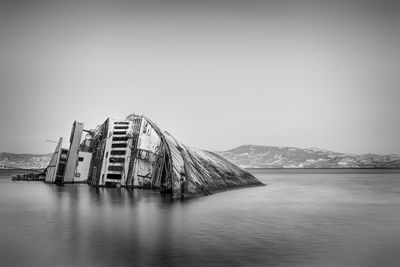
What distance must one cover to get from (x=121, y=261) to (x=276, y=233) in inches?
284

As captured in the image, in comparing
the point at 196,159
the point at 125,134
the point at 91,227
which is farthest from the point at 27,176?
the point at 91,227

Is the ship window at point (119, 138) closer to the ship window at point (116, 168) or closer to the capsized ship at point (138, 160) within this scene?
the capsized ship at point (138, 160)

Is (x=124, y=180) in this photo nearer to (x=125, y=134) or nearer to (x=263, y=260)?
(x=125, y=134)

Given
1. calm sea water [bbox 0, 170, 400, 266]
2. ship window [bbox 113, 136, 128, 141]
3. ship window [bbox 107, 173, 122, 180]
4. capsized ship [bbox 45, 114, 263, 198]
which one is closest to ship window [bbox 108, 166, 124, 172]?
capsized ship [bbox 45, 114, 263, 198]

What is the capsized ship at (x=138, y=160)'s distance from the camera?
27984 millimetres

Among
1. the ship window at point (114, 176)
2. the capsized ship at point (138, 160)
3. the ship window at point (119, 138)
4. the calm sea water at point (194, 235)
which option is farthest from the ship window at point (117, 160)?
the calm sea water at point (194, 235)

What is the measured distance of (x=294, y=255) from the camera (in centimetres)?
1178

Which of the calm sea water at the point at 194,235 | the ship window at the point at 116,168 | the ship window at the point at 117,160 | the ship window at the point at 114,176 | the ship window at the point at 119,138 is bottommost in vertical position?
the calm sea water at the point at 194,235

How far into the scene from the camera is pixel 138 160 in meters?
32.2

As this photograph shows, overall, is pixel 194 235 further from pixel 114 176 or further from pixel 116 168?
pixel 114 176

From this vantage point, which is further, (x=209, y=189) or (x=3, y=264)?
(x=209, y=189)

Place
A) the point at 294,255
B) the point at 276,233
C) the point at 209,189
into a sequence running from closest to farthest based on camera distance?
the point at 294,255
the point at 276,233
the point at 209,189

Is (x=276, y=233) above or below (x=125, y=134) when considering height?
below

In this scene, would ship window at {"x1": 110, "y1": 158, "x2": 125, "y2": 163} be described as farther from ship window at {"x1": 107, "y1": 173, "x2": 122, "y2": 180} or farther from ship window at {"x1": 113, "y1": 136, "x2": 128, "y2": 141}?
ship window at {"x1": 113, "y1": 136, "x2": 128, "y2": 141}
